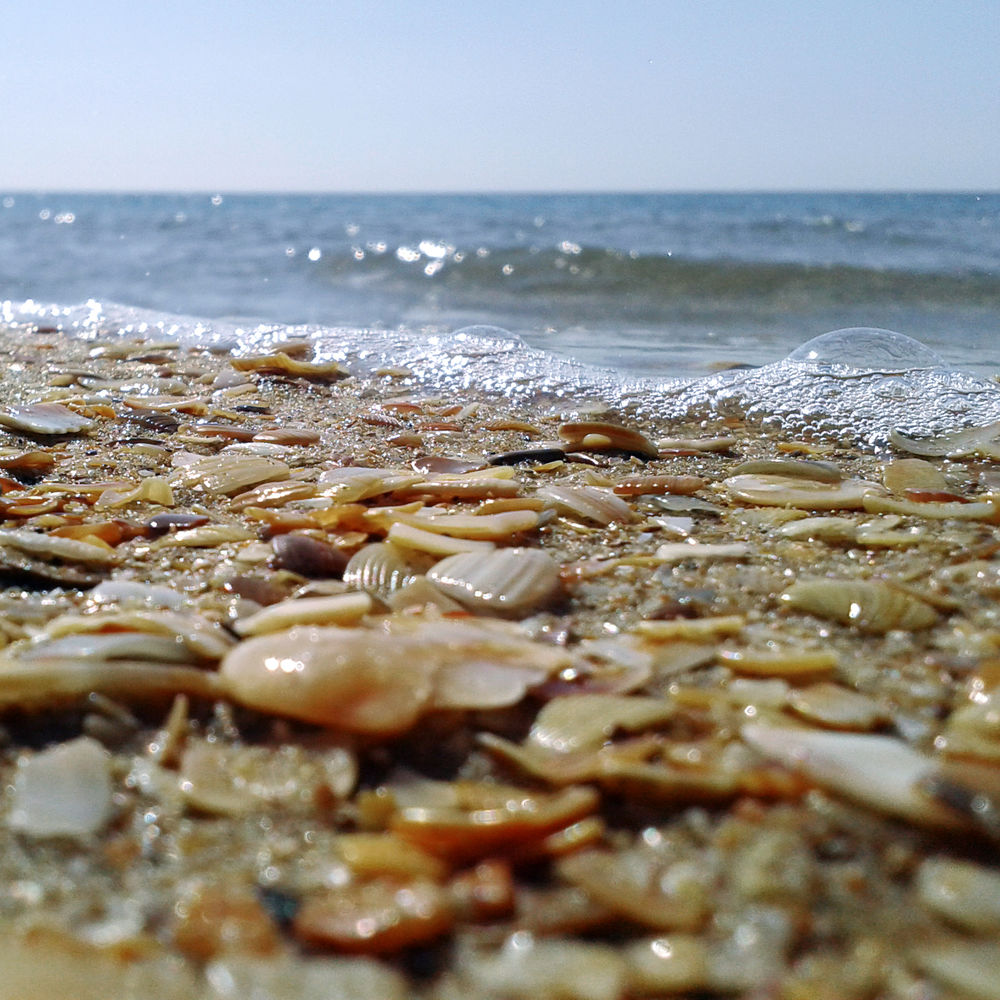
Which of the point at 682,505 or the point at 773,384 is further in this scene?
the point at 773,384

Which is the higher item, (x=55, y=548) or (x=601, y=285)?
(x=601, y=285)

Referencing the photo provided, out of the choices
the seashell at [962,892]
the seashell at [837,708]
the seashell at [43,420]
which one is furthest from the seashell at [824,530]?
the seashell at [43,420]

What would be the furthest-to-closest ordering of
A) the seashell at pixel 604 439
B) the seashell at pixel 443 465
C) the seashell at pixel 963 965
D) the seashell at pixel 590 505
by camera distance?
the seashell at pixel 604 439 < the seashell at pixel 443 465 < the seashell at pixel 590 505 < the seashell at pixel 963 965

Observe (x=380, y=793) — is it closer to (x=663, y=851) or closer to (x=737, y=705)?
(x=663, y=851)

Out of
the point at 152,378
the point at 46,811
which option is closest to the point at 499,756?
the point at 46,811

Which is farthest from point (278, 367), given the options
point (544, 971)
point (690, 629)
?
point (544, 971)

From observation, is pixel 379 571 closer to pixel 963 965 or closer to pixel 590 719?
pixel 590 719

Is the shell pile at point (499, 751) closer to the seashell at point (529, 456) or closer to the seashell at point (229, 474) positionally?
the seashell at point (229, 474)

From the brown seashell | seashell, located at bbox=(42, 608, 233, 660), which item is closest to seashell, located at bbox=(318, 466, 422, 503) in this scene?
seashell, located at bbox=(42, 608, 233, 660)
